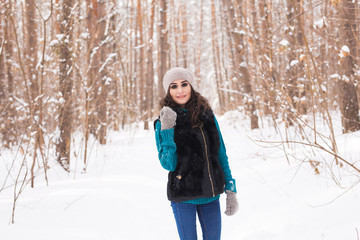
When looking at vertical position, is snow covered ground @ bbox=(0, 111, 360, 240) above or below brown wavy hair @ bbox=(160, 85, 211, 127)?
below

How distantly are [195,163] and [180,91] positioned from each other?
0.54m

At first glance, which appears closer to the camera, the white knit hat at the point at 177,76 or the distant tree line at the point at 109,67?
the white knit hat at the point at 177,76

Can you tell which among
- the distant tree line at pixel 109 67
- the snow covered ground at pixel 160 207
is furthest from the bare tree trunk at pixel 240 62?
the snow covered ground at pixel 160 207

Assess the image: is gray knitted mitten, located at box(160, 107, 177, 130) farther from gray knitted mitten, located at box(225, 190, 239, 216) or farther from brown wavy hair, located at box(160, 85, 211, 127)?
gray knitted mitten, located at box(225, 190, 239, 216)

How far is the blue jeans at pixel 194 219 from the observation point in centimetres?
192

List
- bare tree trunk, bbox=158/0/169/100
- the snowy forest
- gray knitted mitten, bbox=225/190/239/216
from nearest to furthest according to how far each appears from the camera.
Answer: gray knitted mitten, bbox=225/190/239/216 → the snowy forest → bare tree trunk, bbox=158/0/169/100

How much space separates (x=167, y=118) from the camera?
6.35 feet

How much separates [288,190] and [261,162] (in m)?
1.55

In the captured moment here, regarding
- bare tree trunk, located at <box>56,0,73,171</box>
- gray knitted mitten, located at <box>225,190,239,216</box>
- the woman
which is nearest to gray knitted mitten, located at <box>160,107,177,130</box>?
the woman

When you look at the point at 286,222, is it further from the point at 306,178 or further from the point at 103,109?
the point at 103,109

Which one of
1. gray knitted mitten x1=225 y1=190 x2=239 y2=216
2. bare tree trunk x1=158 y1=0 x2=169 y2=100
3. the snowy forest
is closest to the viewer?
gray knitted mitten x1=225 y1=190 x2=239 y2=216

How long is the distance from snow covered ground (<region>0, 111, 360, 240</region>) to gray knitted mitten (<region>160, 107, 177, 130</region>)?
97cm

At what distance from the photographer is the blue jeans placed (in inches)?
75.5

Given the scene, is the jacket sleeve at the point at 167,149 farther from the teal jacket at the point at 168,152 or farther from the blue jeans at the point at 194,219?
the blue jeans at the point at 194,219
